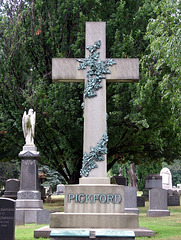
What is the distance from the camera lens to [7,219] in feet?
28.4

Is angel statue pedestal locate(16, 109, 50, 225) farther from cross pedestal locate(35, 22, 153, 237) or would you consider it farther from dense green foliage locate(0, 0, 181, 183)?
cross pedestal locate(35, 22, 153, 237)

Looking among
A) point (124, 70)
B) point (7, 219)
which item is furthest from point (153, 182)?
point (7, 219)

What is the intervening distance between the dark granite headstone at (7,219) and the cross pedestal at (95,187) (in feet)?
1.98

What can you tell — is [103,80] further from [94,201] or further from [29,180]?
[29,180]

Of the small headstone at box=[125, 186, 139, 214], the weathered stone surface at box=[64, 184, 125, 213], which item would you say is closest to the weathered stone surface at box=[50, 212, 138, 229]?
the weathered stone surface at box=[64, 184, 125, 213]

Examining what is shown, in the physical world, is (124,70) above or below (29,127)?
above

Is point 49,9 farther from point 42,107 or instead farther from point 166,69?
point 166,69

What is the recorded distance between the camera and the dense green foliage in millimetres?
17797

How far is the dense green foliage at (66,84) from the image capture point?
58.4 feet

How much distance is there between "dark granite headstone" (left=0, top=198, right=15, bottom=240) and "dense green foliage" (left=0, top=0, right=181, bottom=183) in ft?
29.3

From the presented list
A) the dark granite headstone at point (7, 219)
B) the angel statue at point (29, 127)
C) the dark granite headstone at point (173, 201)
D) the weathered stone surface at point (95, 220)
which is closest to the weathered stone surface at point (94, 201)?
the weathered stone surface at point (95, 220)

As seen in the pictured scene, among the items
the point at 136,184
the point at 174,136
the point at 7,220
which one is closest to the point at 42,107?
the point at 174,136

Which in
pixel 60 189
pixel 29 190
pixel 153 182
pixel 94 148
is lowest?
pixel 60 189

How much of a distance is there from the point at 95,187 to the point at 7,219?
7.00 ft
